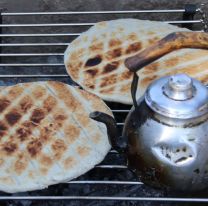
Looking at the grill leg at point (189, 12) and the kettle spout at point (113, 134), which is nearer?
the kettle spout at point (113, 134)

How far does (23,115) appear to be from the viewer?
Answer: 2.36m

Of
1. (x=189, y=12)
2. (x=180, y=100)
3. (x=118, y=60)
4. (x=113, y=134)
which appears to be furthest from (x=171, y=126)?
(x=189, y=12)

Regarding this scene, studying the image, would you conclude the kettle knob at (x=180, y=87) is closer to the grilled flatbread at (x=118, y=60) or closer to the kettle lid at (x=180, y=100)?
the kettle lid at (x=180, y=100)

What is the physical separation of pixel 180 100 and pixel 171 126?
0.10 meters

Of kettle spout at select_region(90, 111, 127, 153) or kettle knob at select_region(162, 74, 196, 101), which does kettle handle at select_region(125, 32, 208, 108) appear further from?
kettle spout at select_region(90, 111, 127, 153)

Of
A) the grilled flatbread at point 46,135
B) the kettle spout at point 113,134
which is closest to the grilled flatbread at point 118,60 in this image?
the grilled flatbread at point 46,135

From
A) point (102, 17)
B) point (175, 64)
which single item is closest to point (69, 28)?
point (102, 17)

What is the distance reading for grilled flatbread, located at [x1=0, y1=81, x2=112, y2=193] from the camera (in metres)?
2.12

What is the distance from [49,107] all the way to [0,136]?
0.28 metres

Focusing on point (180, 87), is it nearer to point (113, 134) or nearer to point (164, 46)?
point (164, 46)

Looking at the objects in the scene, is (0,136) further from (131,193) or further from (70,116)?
(131,193)

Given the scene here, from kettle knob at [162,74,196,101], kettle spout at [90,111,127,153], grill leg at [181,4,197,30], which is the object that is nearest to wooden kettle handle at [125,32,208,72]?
kettle knob at [162,74,196,101]

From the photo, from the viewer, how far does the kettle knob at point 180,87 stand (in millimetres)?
1765

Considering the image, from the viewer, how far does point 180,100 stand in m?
1.79
